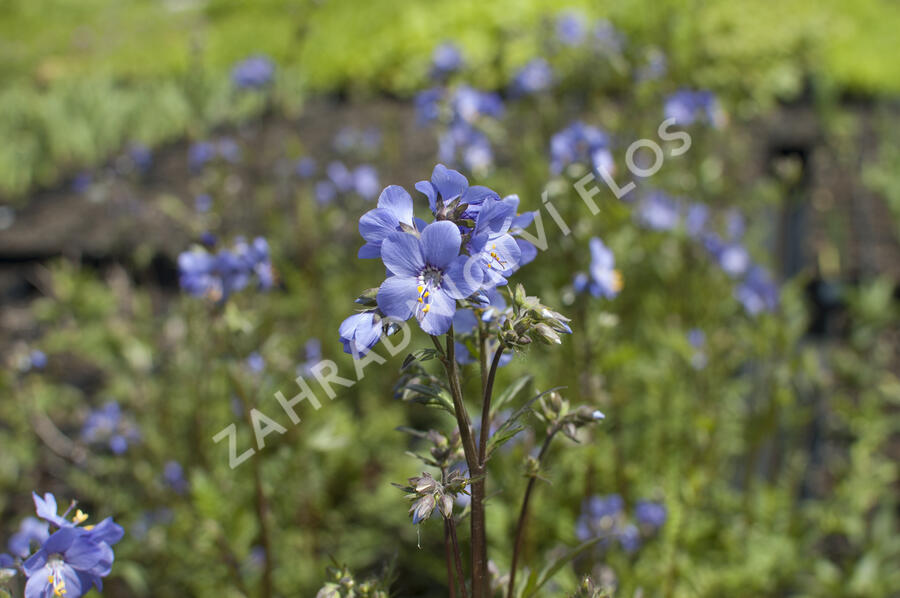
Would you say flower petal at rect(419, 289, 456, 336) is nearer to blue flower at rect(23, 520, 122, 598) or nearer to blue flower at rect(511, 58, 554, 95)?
blue flower at rect(23, 520, 122, 598)

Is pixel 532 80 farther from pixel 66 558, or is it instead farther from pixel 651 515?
pixel 66 558

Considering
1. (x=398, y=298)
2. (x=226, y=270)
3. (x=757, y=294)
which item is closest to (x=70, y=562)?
(x=398, y=298)

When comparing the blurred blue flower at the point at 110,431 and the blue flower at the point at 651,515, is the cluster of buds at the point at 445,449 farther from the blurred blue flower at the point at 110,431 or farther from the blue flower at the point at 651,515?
the blurred blue flower at the point at 110,431

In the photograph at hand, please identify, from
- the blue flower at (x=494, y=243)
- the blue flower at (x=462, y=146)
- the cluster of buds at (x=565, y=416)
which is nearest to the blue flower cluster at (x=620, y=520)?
the cluster of buds at (x=565, y=416)

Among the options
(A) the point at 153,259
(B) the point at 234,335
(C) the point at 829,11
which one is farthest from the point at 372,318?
(C) the point at 829,11

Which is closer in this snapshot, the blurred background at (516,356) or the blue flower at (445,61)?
the blurred background at (516,356)

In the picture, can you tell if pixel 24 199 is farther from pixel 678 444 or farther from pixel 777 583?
pixel 777 583

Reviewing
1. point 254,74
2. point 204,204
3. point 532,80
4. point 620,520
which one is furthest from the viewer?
point 254,74
